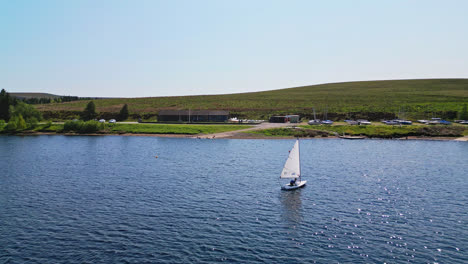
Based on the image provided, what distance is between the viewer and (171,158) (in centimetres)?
8650

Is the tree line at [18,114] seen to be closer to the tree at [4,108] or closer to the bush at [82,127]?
the tree at [4,108]

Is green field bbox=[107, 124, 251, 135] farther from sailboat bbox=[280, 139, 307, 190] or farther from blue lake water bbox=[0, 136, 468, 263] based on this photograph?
sailboat bbox=[280, 139, 307, 190]

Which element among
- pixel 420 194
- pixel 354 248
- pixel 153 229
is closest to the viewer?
pixel 354 248

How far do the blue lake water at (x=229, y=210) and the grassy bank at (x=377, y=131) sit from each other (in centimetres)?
4433

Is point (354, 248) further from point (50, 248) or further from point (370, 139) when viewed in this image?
point (370, 139)

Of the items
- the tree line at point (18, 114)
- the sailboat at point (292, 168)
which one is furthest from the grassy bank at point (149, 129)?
the sailboat at point (292, 168)

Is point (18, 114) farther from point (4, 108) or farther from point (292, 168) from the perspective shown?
point (292, 168)

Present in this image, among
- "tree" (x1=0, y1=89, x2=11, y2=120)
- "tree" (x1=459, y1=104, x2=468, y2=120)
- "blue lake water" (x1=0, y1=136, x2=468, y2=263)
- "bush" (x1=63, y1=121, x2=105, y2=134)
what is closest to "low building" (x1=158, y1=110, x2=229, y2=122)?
"bush" (x1=63, y1=121, x2=105, y2=134)

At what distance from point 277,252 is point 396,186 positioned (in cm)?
3381

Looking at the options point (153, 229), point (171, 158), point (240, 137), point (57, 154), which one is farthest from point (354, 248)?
point (240, 137)

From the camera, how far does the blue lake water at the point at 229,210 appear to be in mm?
35250

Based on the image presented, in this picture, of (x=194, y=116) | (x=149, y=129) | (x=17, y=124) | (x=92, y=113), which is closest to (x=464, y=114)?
(x=194, y=116)

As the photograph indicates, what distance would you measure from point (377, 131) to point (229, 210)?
341 ft

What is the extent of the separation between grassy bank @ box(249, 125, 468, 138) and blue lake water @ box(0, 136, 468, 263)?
145 feet
